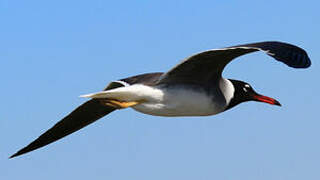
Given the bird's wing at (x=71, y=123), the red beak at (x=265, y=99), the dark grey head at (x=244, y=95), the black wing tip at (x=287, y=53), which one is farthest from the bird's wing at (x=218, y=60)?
the bird's wing at (x=71, y=123)

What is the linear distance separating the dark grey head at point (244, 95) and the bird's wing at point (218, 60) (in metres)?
0.91

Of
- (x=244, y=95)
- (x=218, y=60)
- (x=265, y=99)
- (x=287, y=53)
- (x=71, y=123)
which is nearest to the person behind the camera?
(x=287, y=53)

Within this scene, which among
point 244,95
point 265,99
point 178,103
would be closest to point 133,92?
point 178,103

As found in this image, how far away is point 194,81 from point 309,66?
1801 mm

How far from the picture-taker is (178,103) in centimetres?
941

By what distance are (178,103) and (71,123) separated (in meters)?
2.44

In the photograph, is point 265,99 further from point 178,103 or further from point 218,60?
point 218,60

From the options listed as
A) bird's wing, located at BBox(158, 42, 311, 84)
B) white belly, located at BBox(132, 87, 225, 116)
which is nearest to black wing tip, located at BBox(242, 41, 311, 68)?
bird's wing, located at BBox(158, 42, 311, 84)

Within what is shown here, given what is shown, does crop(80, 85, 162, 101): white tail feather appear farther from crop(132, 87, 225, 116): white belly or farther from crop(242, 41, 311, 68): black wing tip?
crop(242, 41, 311, 68): black wing tip

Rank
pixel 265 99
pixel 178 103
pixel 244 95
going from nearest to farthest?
pixel 178 103, pixel 244 95, pixel 265 99

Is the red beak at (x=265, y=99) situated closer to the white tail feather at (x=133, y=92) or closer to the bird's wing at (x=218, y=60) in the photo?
the bird's wing at (x=218, y=60)

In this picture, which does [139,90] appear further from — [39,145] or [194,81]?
[39,145]

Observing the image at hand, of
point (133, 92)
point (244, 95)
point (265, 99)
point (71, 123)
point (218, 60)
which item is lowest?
point (265, 99)

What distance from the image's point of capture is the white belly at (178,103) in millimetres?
9375
